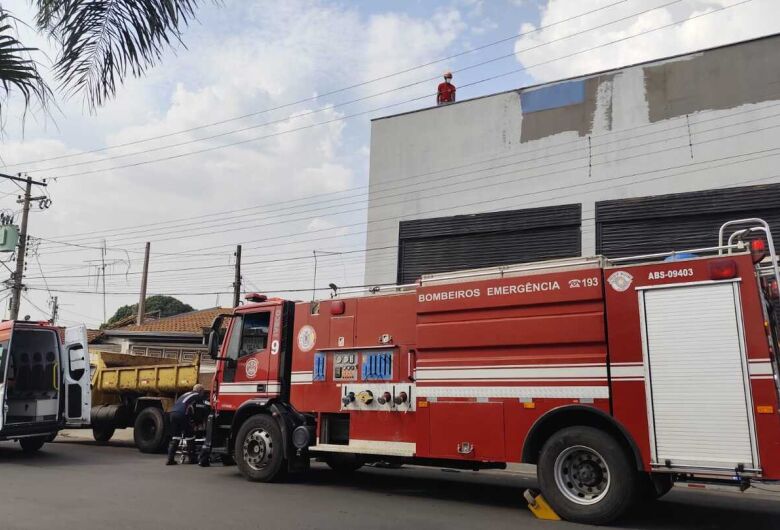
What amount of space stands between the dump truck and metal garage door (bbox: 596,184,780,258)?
9.59 metres

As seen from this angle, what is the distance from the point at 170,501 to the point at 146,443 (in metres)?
7.03

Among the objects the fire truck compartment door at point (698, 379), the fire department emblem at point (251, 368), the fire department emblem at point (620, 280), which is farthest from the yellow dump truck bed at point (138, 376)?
the fire truck compartment door at point (698, 379)

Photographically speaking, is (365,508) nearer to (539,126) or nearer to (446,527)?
(446,527)

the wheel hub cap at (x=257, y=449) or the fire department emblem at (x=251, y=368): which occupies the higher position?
the fire department emblem at (x=251, y=368)

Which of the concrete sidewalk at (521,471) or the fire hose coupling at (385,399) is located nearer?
the fire hose coupling at (385,399)

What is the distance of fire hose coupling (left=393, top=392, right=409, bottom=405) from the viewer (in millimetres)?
8102

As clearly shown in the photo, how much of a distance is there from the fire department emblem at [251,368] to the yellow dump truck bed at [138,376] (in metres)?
4.58

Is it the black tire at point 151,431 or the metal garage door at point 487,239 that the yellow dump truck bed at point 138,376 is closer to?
the black tire at point 151,431

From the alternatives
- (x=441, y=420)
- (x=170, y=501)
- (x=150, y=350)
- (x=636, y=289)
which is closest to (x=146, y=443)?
(x=170, y=501)

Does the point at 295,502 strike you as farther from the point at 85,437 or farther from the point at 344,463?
the point at 85,437

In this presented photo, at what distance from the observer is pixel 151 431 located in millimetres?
14078

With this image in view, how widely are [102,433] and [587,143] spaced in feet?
45.1

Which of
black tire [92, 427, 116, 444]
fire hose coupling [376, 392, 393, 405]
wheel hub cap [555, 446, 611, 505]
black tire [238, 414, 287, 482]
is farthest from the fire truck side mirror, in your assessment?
black tire [92, 427, 116, 444]

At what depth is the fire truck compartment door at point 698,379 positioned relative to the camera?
5.87m
